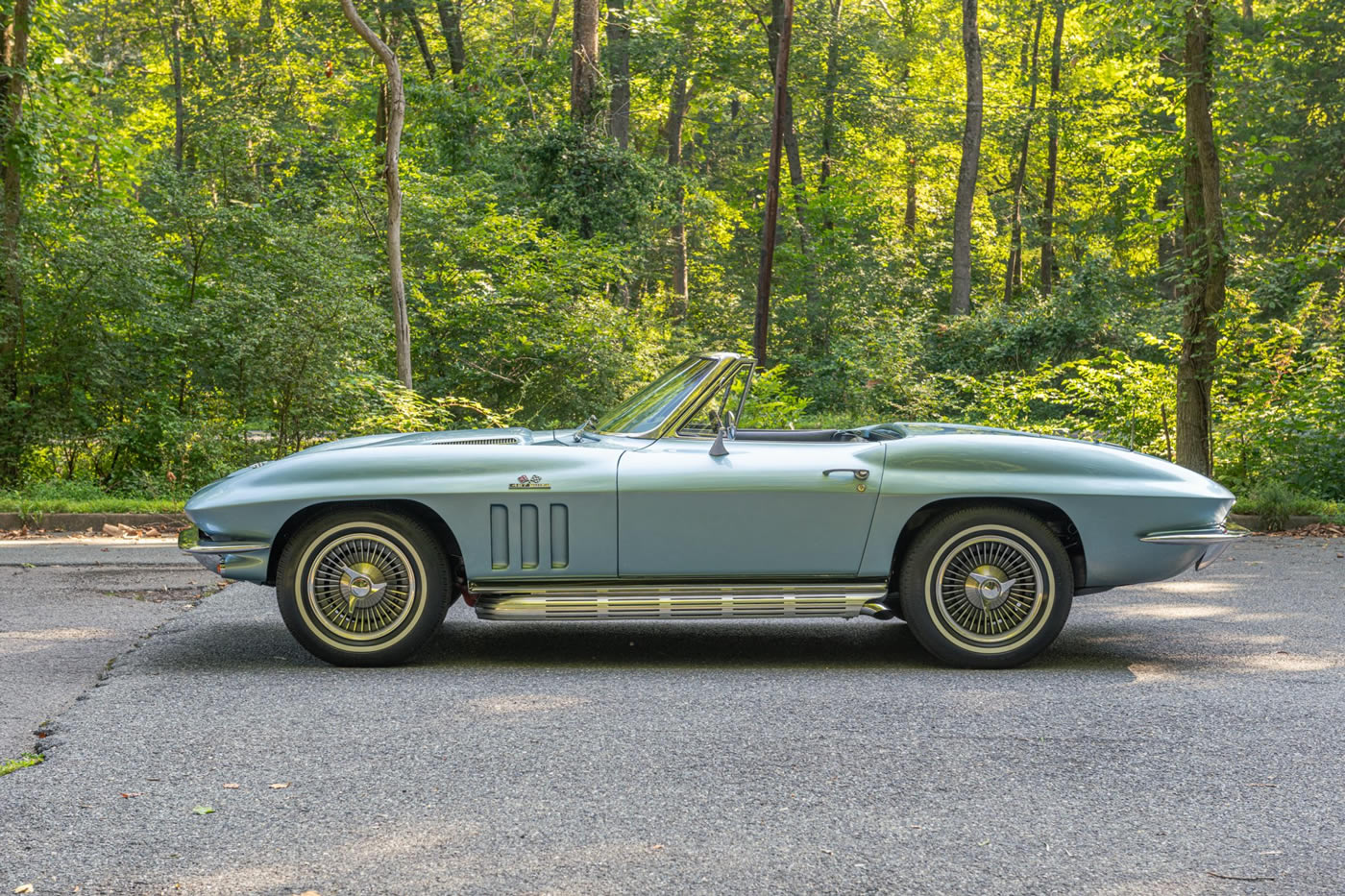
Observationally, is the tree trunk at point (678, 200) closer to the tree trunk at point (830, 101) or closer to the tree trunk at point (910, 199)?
the tree trunk at point (830, 101)

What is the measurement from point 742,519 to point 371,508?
1674 mm

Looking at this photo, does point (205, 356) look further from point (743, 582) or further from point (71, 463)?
point (743, 582)

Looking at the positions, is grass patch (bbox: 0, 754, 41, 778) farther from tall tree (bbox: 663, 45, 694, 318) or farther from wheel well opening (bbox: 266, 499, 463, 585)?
tall tree (bbox: 663, 45, 694, 318)

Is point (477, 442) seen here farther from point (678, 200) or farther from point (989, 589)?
point (678, 200)

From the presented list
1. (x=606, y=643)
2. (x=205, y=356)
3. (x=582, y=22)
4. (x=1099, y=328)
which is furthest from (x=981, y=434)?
(x=1099, y=328)

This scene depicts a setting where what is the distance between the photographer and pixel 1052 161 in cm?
3878

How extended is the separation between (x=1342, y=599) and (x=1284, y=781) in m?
4.00

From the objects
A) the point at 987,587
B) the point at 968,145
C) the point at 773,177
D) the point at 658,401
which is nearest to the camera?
the point at 987,587

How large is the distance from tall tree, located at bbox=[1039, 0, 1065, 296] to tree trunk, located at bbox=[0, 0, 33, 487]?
3045cm

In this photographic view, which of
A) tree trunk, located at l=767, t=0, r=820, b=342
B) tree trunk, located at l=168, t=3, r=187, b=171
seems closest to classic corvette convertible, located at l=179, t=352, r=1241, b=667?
tree trunk, located at l=767, t=0, r=820, b=342

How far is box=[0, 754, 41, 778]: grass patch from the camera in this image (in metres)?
4.03

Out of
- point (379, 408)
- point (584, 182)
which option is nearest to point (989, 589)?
point (379, 408)

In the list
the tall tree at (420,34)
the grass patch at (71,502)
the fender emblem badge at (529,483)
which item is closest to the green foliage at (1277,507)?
the fender emblem badge at (529,483)

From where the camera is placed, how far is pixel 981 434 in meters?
5.79
